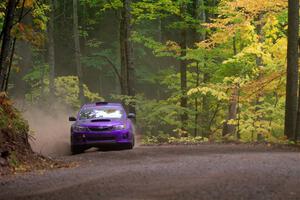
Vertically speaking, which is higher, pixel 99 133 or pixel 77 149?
pixel 99 133

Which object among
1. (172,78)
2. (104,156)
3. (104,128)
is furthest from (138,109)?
(104,156)

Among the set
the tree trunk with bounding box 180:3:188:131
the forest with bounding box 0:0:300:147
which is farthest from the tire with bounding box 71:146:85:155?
the tree trunk with bounding box 180:3:188:131

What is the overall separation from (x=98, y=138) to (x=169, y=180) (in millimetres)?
8184

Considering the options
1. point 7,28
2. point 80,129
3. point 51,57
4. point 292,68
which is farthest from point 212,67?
point 7,28

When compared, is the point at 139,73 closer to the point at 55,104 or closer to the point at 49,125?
the point at 55,104

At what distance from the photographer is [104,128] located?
1709cm

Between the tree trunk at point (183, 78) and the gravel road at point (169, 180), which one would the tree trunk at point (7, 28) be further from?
the tree trunk at point (183, 78)

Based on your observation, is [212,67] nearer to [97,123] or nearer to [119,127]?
[119,127]

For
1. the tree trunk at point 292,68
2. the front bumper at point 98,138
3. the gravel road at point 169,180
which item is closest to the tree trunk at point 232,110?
the tree trunk at point 292,68

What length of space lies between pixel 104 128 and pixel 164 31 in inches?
1273

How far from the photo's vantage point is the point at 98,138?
1703 cm

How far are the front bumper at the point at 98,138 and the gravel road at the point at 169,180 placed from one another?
12.9 feet

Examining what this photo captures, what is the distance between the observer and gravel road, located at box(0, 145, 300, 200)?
7.74 m

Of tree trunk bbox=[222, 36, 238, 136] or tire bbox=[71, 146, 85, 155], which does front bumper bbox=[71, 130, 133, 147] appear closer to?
tire bbox=[71, 146, 85, 155]
